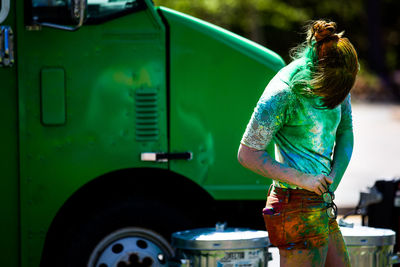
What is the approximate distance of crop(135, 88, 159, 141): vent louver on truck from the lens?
4941 mm

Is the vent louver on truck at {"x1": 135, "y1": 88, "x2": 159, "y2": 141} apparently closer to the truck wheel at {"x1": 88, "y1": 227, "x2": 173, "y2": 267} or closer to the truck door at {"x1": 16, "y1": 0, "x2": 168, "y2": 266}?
the truck door at {"x1": 16, "y1": 0, "x2": 168, "y2": 266}

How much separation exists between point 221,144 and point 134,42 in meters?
0.86

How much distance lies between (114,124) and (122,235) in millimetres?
710

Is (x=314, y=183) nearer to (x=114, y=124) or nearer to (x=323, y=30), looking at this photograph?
(x=323, y=30)

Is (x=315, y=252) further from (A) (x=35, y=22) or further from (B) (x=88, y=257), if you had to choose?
(A) (x=35, y=22)

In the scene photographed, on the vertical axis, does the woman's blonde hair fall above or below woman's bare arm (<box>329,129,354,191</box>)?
above

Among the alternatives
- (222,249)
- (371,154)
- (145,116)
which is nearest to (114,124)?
(145,116)

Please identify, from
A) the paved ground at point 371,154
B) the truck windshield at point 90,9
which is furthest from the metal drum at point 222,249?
the paved ground at point 371,154

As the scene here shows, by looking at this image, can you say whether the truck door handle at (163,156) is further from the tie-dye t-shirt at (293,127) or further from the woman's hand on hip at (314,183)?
the woman's hand on hip at (314,183)

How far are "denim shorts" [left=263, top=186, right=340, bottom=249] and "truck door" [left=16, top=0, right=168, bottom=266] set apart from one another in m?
1.50

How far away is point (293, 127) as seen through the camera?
3.59 meters

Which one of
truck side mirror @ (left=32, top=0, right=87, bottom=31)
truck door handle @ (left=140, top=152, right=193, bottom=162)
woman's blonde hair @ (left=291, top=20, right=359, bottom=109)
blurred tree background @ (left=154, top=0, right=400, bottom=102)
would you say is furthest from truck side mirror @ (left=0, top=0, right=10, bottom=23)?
blurred tree background @ (left=154, top=0, right=400, bottom=102)

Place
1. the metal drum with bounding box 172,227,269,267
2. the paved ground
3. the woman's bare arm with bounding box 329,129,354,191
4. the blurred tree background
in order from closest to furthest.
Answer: the woman's bare arm with bounding box 329,129,354,191
the metal drum with bounding box 172,227,269,267
the paved ground
the blurred tree background

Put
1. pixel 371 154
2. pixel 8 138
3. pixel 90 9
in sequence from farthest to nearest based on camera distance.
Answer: pixel 371 154
pixel 90 9
pixel 8 138
